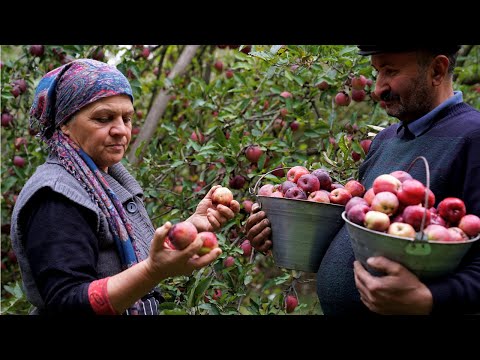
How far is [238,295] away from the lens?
2.98 metres

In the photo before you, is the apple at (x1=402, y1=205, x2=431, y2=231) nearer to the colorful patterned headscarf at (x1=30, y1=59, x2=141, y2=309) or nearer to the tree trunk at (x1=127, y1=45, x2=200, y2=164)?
the colorful patterned headscarf at (x1=30, y1=59, x2=141, y2=309)

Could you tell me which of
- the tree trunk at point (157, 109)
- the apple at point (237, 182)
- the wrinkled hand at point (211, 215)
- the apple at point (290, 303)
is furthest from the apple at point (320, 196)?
the tree trunk at point (157, 109)

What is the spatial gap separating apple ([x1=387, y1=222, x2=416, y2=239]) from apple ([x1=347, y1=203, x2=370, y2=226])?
103 millimetres

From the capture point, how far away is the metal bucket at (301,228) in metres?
1.94

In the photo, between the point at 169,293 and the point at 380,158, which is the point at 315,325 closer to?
the point at 380,158

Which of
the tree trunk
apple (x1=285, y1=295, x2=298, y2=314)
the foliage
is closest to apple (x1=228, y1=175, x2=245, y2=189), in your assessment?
the foliage

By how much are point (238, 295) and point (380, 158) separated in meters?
1.24

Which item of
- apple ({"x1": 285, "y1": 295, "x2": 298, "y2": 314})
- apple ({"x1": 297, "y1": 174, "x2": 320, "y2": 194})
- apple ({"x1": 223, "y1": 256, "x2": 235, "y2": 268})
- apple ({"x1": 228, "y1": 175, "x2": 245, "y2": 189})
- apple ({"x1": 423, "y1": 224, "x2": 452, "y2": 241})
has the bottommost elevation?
apple ({"x1": 285, "y1": 295, "x2": 298, "y2": 314})

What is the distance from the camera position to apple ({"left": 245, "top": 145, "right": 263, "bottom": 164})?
10.5 ft

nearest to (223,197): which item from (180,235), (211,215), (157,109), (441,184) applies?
(211,215)

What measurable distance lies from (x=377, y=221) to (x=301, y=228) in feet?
1.61

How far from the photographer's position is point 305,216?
194cm

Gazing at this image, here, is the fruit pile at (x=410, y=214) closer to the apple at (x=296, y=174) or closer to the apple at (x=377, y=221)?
the apple at (x=377, y=221)
